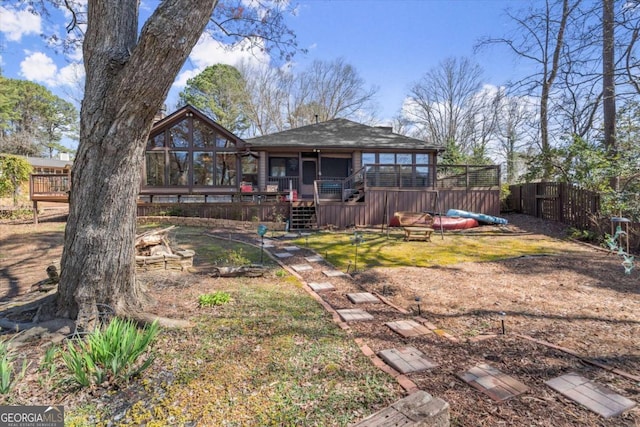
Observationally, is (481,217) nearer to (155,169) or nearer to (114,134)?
(114,134)

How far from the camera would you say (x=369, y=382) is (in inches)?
89.4

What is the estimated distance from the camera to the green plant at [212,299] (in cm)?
374

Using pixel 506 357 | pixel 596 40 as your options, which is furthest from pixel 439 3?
pixel 506 357

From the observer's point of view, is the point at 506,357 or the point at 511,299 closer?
the point at 506,357

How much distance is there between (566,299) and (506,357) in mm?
2431

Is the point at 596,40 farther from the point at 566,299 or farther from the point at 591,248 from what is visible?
the point at 566,299

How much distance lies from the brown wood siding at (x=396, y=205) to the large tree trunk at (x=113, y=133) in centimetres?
902

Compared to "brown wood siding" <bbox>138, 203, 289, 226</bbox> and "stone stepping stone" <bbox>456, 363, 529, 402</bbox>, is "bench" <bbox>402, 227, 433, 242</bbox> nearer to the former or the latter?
"brown wood siding" <bbox>138, 203, 289, 226</bbox>

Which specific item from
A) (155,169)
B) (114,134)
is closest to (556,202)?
(114,134)

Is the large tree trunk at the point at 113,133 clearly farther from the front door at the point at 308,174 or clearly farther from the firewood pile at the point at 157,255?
the front door at the point at 308,174

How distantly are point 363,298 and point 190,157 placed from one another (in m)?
13.1

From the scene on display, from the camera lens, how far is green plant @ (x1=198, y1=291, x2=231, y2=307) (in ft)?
12.3

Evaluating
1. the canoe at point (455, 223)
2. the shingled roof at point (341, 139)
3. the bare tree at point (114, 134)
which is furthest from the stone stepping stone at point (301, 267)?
the shingled roof at point (341, 139)

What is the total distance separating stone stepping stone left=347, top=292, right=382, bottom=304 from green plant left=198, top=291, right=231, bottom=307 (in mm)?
1644
